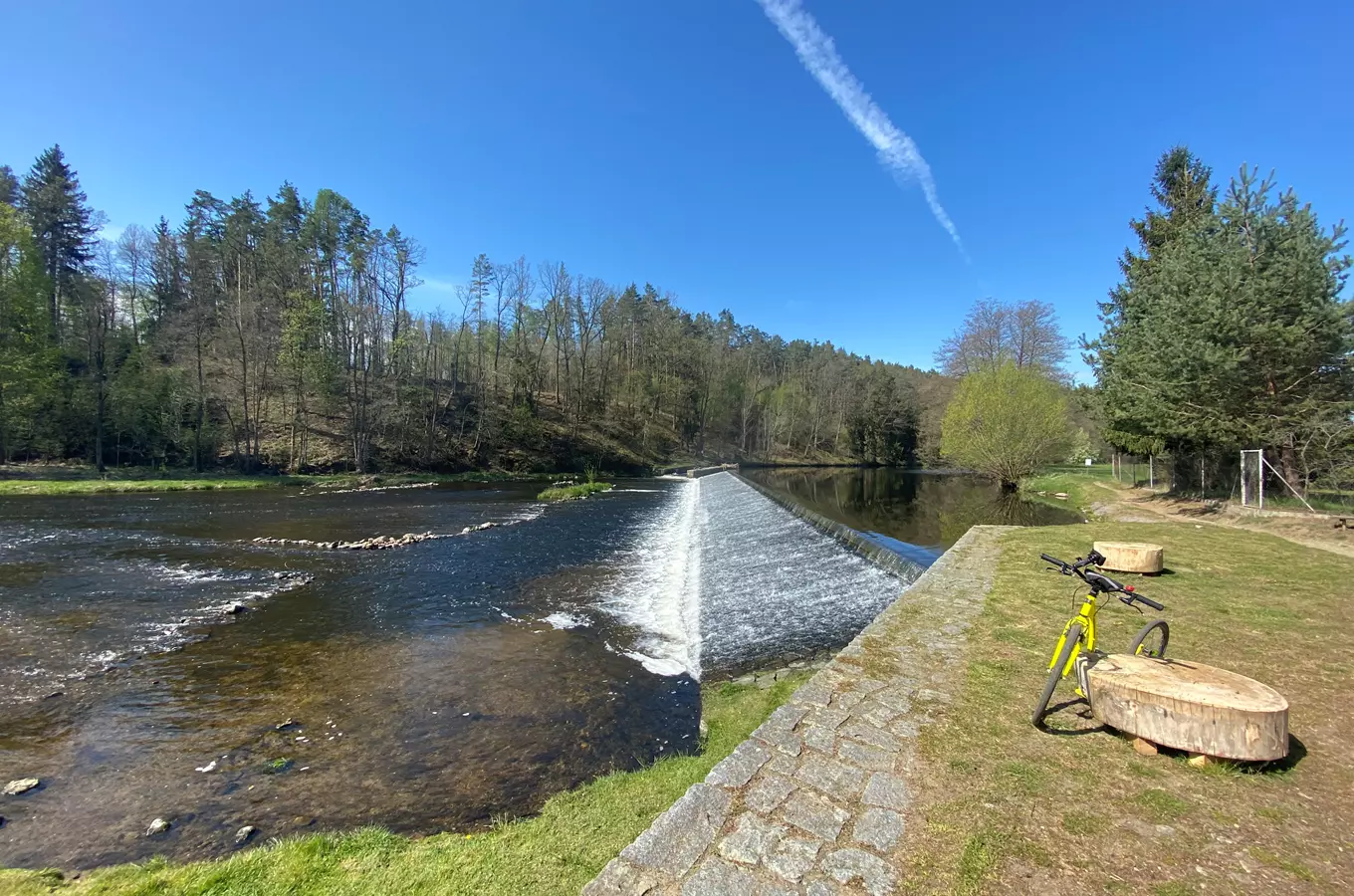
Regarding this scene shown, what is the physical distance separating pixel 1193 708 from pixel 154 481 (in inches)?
1633

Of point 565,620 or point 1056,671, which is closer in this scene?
point 1056,671

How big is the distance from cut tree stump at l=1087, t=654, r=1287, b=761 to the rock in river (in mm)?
9207

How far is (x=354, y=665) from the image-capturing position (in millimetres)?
8266

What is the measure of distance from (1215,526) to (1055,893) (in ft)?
52.9

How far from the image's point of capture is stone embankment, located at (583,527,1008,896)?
2820 millimetres

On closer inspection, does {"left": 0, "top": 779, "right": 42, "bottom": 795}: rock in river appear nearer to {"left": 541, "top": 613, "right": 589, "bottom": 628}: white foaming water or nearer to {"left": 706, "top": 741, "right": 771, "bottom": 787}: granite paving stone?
{"left": 541, "top": 613, "right": 589, "bottom": 628}: white foaming water

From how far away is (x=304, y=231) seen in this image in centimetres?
5250

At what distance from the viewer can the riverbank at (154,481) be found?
89.2ft

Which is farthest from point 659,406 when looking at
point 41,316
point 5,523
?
point 5,523

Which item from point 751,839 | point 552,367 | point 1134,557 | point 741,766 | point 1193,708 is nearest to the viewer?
point 751,839

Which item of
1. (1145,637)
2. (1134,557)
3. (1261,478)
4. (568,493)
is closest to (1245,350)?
(1261,478)

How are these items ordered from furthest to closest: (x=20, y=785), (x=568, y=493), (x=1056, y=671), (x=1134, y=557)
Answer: (x=568, y=493), (x=1134, y=557), (x=20, y=785), (x=1056, y=671)

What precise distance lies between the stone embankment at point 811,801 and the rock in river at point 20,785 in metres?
6.07

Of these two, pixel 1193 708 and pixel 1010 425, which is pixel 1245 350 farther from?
pixel 1010 425
